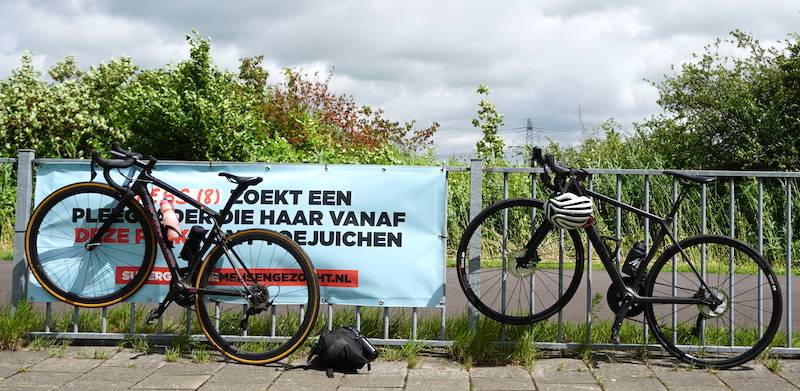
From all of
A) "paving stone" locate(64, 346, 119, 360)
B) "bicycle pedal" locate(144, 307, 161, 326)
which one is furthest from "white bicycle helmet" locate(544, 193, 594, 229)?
"paving stone" locate(64, 346, 119, 360)

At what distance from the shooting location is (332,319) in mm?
6277

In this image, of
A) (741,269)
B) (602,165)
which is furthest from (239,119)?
(741,269)

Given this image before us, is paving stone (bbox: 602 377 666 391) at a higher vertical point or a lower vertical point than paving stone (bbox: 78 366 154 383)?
higher

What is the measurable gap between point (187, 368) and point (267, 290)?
2.48ft

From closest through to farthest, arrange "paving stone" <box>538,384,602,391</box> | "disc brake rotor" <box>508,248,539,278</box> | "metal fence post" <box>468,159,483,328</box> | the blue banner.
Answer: "paving stone" <box>538,384,602,391</box>
"disc brake rotor" <box>508,248,539,278</box>
"metal fence post" <box>468,159,483,328</box>
the blue banner

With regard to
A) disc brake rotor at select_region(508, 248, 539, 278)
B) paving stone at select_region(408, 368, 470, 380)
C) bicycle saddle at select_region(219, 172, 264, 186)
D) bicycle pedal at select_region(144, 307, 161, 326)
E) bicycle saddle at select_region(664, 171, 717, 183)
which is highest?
bicycle saddle at select_region(664, 171, 717, 183)

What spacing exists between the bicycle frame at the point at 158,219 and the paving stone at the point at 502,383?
69.5 inches

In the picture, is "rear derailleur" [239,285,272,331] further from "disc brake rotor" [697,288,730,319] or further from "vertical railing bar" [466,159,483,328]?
"disc brake rotor" [697,288,730,319]

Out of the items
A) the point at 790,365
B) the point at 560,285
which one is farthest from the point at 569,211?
the point at 790,365

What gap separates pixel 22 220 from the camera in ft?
20.6

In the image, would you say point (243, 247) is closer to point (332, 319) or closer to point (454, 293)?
point (332, 319)

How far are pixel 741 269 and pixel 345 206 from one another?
355 centimetres

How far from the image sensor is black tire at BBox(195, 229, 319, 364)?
572cm

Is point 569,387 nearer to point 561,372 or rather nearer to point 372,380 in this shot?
point 561,372
